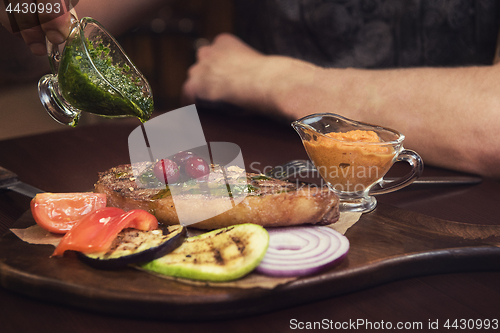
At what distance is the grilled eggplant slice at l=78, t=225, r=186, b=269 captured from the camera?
3.75ft

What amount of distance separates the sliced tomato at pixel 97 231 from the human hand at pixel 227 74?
2.15 meters

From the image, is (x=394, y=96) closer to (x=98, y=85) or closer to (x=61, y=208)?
(x=98, y=85)

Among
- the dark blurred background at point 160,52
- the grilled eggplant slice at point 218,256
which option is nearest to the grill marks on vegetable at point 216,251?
the grilled eggplant slice at point 218,256

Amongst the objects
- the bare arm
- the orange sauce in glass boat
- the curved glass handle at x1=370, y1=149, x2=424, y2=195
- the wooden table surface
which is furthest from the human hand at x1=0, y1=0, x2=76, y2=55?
the bare arm

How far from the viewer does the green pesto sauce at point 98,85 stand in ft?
4.66

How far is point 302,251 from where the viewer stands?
4.09 feet

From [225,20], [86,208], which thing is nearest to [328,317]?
[86,208]

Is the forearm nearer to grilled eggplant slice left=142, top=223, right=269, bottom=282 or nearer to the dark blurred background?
grilled eggplant slice left=142, top=223, right=269, bottom=282

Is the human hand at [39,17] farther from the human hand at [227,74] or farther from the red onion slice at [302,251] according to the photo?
the human hand at [227,74]

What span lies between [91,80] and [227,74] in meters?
2.20

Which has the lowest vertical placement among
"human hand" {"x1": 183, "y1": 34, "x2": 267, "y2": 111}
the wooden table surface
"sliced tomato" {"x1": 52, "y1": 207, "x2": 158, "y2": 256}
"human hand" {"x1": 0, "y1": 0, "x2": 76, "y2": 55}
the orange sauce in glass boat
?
the wooden table surface

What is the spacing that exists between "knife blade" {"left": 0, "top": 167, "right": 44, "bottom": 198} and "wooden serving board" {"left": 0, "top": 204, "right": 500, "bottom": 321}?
0.40 metres

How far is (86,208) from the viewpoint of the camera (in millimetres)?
1496

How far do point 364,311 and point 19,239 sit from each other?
121cm
